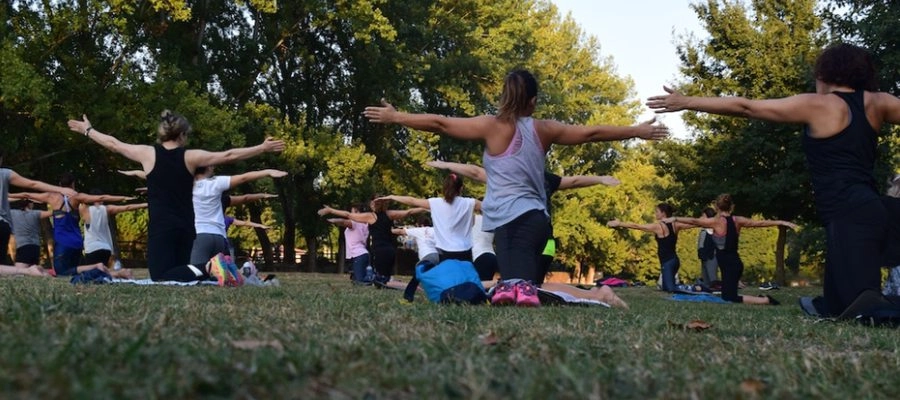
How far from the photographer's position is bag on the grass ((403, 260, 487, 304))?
862 centimetres

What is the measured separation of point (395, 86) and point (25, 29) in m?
15.1

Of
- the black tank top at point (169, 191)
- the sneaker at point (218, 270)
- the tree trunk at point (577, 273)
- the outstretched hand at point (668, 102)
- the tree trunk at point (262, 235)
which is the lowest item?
the tree trunk at point (577, 273)

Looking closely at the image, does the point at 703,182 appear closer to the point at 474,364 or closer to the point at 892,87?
the point at 892,87

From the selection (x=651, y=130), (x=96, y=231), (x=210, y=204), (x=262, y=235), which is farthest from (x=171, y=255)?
(x=262, y=235)

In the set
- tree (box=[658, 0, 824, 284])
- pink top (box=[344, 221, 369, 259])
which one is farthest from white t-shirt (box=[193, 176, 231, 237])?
tree (box=[658, 0, 824, 284])

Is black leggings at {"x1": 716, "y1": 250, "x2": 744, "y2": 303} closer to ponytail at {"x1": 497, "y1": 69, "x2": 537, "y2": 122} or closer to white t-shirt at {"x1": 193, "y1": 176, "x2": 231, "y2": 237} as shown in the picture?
white t-shirt at {"x1": 193, "y1": 176, "x2": 231, "y2": 237}

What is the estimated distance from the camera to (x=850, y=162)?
7.66m

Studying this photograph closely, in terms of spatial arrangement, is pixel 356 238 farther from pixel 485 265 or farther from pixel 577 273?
pixel 577 273

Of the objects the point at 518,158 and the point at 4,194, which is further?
the point at 4,194

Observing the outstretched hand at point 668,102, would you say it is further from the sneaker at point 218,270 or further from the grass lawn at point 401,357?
the sneaker at point 218,270

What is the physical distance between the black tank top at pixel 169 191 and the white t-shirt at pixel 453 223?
373 cm

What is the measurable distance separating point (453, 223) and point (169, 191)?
13.5ft

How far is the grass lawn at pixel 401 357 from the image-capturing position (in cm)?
284

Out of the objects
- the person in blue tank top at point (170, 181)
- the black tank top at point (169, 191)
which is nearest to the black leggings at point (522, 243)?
the person in blue tank top at point (170, 181)
